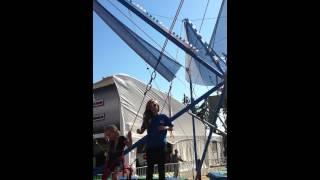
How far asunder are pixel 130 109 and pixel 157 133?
68 cm

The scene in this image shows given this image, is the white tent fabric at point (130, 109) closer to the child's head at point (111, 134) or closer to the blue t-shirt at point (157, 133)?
the child's head at point (111, 134)

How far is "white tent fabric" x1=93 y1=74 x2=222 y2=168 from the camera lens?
8.25ft

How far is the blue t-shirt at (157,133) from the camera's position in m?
2.03

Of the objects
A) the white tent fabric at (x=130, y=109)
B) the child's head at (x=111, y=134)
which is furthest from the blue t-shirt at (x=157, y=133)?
the white tent fabric at (x=130, y=109)

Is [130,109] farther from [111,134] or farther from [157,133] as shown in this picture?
[157,133]

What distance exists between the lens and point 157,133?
2.05m

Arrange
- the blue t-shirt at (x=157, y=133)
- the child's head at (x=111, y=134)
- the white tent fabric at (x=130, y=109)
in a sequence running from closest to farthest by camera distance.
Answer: the blue t-shirt at (x=157, y=133) < the child's head at (x=111, y=134) < the white tent fabric at (x=130, y=109)

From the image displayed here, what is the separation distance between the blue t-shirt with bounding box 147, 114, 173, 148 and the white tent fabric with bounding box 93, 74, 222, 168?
1.19 ft

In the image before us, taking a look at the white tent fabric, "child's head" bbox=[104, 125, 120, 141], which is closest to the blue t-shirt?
"child's head" bbox=[104, 125, 120, 141]

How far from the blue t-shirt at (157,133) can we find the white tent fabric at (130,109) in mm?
362

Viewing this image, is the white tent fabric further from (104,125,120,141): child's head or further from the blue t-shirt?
the blue t-shirt
